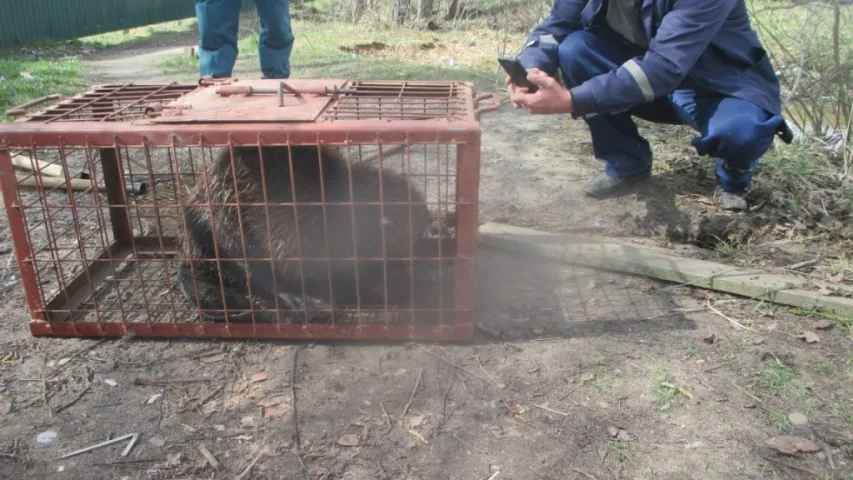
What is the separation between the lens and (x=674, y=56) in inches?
123

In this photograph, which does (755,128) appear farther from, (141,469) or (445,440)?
(141,469)

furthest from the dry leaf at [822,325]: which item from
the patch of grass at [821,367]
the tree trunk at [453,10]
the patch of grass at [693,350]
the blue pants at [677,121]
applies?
the tree trunk at [453,10]

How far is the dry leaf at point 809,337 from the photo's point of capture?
2.65 metres

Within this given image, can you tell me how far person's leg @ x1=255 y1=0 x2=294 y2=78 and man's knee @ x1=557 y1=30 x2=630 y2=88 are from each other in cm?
230

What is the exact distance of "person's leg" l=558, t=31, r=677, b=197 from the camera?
12.6ft

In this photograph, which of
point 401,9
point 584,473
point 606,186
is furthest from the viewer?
point 401,9

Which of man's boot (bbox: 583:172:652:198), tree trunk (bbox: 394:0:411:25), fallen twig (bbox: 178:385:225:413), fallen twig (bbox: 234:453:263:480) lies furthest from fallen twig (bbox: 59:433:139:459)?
tree trunk (bbox: 394:0:411:25)

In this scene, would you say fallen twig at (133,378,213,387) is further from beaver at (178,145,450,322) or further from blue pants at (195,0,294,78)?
blue pants at (195,0,294,78)

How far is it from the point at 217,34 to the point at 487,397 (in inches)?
138

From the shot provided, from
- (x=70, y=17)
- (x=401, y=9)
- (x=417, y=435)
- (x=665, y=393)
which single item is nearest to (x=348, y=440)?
(x=417, y=435)

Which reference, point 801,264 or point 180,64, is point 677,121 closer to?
point 801,264

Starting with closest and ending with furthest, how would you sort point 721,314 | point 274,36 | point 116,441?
point 116,441 → point 721,314 → point 274,36

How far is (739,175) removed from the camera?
3.72m

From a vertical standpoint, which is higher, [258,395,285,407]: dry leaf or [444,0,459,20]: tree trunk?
[444,0,459,20]: tree trunk
